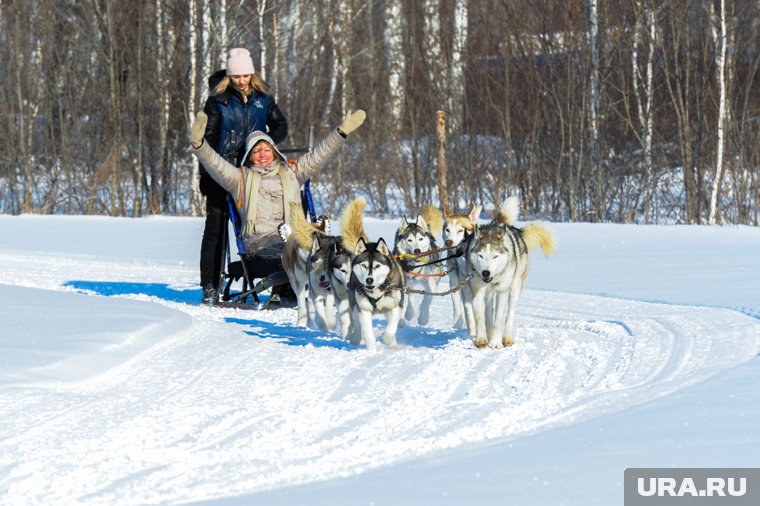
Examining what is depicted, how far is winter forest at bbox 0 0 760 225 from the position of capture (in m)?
12.7

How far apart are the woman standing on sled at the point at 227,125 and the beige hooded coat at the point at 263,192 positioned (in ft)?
0.61

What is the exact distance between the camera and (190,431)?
3.90 meters

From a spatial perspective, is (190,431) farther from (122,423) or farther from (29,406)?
(29,406)

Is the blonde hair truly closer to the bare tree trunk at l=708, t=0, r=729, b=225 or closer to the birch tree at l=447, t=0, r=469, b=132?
the bare tree trunk at l=708, t=0, r=729, b=225

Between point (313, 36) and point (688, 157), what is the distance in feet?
A: 18.7

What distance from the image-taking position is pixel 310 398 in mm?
4438

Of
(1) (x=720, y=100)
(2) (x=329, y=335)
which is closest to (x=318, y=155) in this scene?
(2) (x=329, y=335)

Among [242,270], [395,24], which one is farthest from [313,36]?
[242,270]

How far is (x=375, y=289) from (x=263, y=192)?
6.35 ft

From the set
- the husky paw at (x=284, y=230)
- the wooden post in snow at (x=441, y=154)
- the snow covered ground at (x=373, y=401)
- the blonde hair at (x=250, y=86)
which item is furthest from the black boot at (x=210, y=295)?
the wooden post in snow at (x=441, y=154)

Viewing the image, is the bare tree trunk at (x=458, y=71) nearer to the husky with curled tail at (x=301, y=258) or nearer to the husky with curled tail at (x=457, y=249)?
the husky with curled tail at (x=457, y=249)

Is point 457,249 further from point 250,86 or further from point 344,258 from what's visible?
point 250,86

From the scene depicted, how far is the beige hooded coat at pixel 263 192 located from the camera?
23.7ft

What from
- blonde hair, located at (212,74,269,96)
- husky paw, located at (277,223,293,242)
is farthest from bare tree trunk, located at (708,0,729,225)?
husky paw, located at (277,223,293,242)
